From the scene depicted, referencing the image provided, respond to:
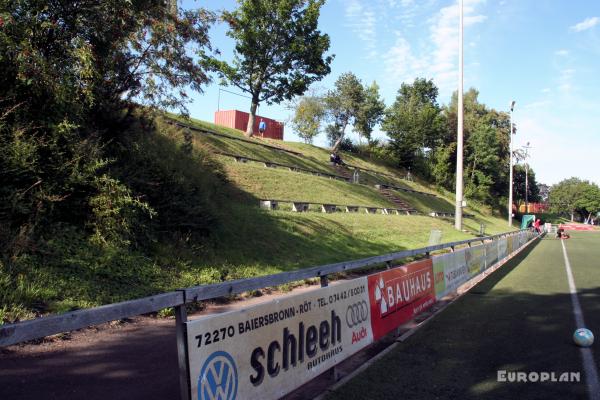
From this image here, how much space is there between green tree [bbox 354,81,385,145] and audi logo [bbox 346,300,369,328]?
163ft

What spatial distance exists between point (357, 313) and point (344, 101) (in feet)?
161

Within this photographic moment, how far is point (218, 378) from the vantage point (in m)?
3.26

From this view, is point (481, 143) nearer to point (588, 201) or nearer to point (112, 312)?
point (112, 312)

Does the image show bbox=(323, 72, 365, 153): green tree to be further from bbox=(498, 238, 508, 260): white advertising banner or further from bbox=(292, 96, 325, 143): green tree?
bbox=(498, 238, 508, 260): white advertising banner

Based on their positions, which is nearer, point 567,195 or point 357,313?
point 357,313

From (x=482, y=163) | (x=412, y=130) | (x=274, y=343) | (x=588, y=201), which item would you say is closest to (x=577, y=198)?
(x=588, y=201)

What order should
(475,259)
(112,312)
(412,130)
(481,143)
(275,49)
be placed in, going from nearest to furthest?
(112,312) → (475,259) → (275,49) → (412,130) → (481,143)

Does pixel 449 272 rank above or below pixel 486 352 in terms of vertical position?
above

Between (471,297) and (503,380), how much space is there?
17.3 feet

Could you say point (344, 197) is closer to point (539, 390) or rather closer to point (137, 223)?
point (137, 223)

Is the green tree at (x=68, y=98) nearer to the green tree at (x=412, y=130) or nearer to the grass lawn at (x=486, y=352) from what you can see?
the grass lawn at (x=486, y=352)

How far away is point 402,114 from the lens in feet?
211

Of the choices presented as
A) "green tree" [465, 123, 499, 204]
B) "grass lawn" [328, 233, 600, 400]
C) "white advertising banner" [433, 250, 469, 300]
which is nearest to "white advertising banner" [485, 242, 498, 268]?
"white advertising banner" [433, 250, 469, 300]

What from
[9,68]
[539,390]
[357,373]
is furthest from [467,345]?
[9,68]
